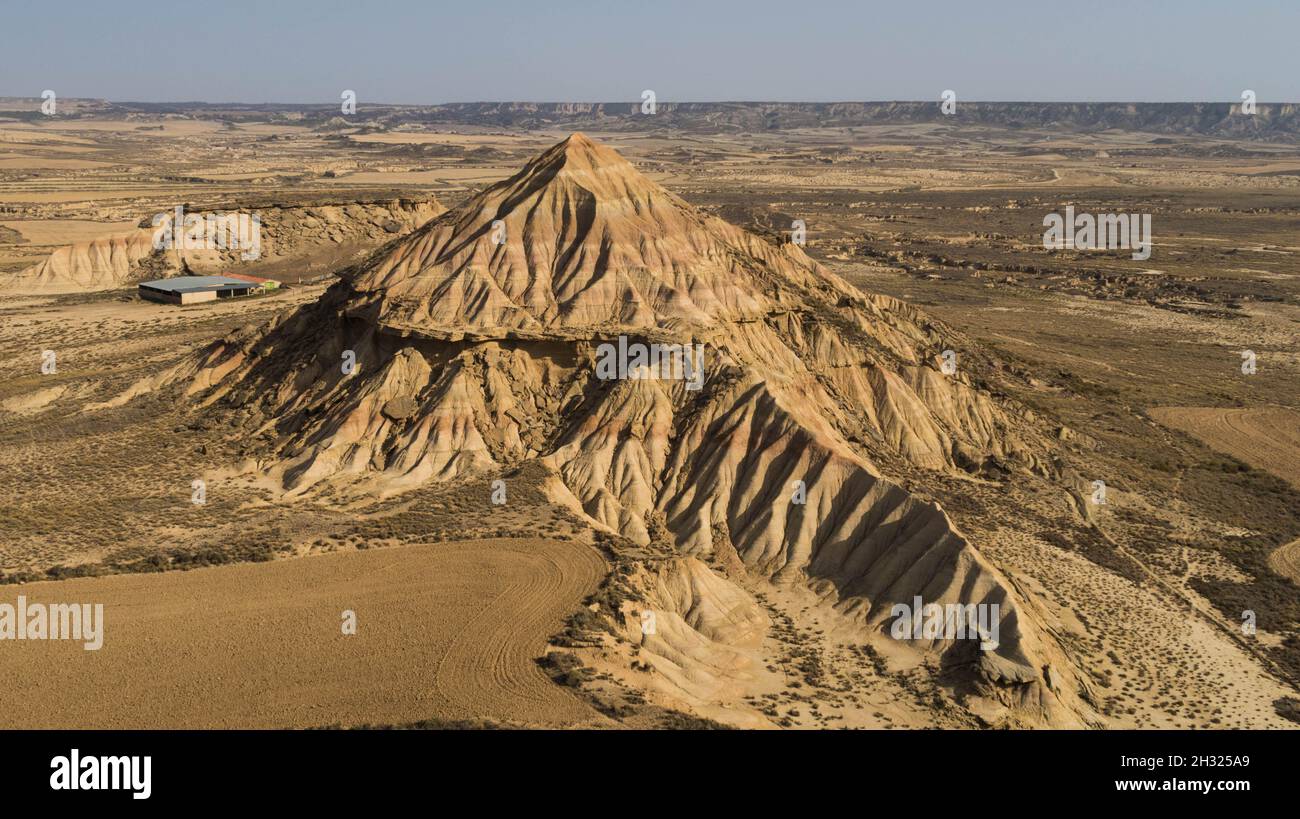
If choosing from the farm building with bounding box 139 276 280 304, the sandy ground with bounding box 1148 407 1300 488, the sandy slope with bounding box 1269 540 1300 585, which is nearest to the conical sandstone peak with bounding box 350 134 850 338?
the sandy slope with bounding box 1269 540 1300 585

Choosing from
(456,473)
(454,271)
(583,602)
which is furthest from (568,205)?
(583,602)

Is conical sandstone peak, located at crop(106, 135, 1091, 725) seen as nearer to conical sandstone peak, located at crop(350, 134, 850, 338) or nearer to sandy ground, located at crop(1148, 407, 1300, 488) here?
conical sandstone peak, located at crop(350, 134, 850, 338)

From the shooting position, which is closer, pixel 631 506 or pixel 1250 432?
pixel 631 506

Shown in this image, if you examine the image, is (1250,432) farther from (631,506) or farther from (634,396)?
(631,506)

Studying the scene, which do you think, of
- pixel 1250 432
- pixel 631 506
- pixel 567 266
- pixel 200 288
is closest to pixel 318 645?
pixel 631 506

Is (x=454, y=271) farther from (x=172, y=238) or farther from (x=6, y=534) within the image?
(x=172, y=238)

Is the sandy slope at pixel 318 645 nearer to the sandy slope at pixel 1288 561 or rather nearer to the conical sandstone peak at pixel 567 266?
the conical sandstone peak at pixel 567 266

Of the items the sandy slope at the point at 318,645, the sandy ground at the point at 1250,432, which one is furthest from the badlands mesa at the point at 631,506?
the sandy ground at the point at 1250,432
